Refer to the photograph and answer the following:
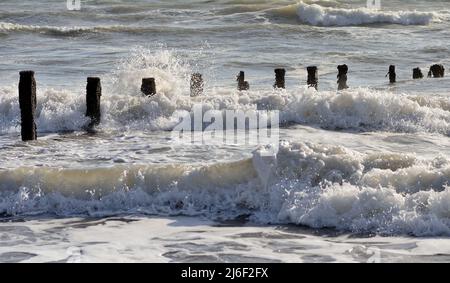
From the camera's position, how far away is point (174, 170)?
1189 centimetres

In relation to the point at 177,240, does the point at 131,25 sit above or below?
above

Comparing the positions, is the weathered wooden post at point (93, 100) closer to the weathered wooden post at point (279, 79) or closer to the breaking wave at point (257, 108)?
the breaking wave at point (257, 108)

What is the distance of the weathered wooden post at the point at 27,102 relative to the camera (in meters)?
13.8

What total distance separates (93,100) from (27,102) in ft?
5.47

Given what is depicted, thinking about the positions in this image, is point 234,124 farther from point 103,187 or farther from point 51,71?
point 51,71

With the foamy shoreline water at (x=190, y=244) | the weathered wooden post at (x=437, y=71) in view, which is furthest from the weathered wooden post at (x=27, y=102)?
the weathered wooden post at (x=437, y=71)

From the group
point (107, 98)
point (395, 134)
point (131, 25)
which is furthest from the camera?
point (131, 25)

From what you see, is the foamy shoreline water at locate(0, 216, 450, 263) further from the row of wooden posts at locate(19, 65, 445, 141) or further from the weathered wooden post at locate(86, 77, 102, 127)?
the weathered wooden post at locate(86, 77, 102, 127)

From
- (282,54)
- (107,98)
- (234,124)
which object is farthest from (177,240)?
(282,54)

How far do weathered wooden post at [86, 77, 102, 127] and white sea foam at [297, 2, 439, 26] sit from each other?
81.5 ft

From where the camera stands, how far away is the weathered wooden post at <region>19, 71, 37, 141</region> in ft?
45.3

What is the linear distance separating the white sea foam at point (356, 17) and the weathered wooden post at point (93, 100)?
2485 cm

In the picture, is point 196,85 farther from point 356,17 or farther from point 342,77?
point 356,17
